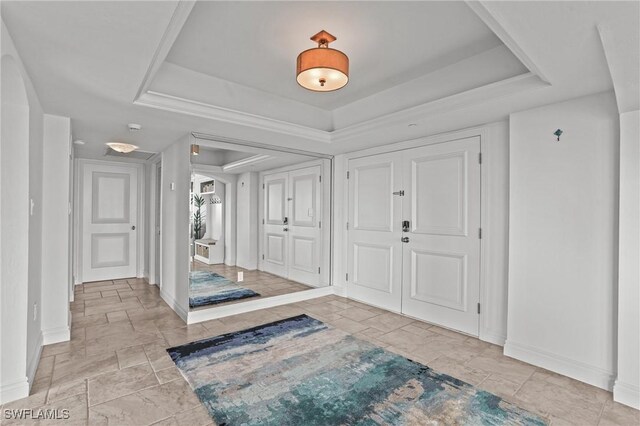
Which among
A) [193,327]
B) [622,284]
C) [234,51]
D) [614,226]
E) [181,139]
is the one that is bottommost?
[193,327]

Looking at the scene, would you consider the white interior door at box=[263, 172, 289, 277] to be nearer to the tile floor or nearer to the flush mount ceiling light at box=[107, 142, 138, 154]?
the tile floor

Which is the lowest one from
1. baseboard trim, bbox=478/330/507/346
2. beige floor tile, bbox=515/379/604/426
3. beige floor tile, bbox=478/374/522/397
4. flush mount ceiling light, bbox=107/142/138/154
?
beige floor tile, bbox=515/379/604/426

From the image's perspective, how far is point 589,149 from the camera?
259cm

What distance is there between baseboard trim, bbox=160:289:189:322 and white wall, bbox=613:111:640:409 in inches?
156

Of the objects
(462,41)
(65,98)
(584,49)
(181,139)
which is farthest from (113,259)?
(584,49)

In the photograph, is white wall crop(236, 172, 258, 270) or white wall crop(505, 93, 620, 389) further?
white wall crop(236, 172, 258, 270)

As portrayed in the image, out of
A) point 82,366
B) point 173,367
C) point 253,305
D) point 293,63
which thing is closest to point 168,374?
point 173,367

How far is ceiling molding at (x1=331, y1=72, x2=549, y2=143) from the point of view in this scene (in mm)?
2461

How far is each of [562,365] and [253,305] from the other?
330 centimetres

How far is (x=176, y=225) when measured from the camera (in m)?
4.29

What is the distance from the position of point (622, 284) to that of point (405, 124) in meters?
2.20

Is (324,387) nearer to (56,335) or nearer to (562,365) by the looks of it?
(562,365)

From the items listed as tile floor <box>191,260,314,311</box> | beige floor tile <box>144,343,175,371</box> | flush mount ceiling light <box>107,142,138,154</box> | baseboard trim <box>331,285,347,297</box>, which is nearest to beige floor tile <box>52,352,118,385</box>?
beige floor tile <box>144,343,175,371</box>

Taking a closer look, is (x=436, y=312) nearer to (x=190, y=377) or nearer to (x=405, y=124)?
(x=405, y=124)
